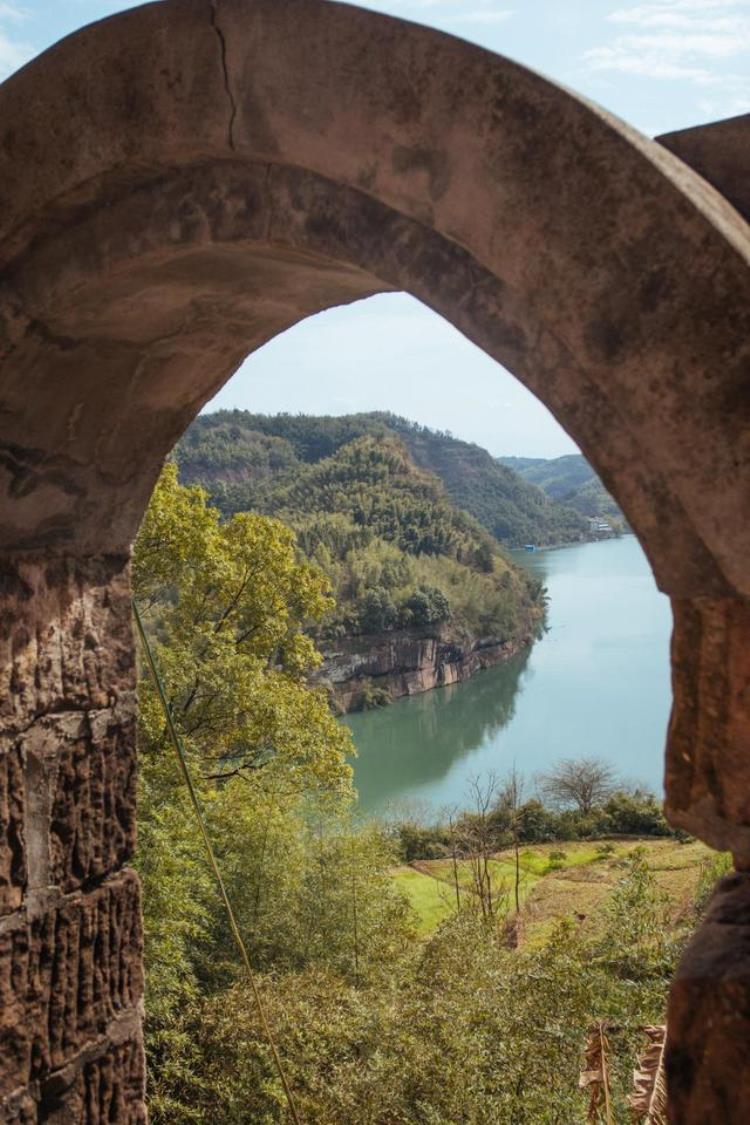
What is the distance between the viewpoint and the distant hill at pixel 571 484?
91.9 meters

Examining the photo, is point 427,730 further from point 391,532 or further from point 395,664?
point 391,532

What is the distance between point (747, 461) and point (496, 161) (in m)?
0.41

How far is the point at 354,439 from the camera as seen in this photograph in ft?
246

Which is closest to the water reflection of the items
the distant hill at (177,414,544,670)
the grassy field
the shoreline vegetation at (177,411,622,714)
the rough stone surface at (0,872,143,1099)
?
the shoreline vegetation at (177,411,622,714)

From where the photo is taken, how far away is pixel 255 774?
37.7 ft

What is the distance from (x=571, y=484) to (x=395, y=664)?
3466 inches

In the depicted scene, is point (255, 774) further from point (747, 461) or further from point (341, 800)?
point (747, 461)

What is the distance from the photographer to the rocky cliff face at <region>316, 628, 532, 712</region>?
3647 cm

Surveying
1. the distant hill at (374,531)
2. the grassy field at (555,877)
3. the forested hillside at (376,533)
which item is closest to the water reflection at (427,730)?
the distant hill at (374,531)

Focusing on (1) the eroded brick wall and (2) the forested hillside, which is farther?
(2) the forested hillside

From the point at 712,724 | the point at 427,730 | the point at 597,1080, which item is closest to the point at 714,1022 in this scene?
the point at 712,724

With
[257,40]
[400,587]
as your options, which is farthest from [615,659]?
[257,40]

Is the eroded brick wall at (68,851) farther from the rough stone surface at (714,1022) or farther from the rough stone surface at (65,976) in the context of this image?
the rough stone surface at (714,1022)

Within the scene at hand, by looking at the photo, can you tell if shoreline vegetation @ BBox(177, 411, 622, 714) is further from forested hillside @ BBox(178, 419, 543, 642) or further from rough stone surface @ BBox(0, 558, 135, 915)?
rough stone surface @ BBox(0, 558, 135, 915)
